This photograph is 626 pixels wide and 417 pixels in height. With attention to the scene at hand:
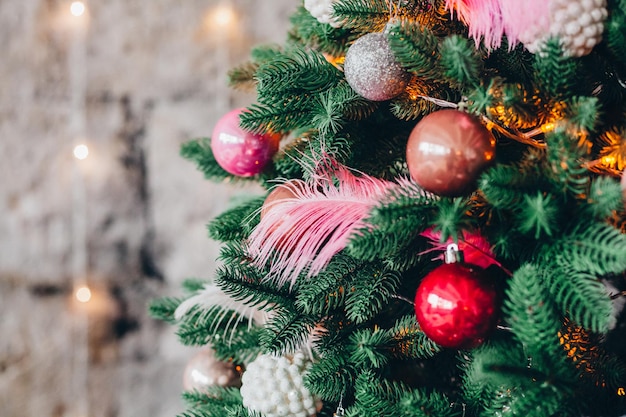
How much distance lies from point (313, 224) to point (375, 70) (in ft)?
0.53

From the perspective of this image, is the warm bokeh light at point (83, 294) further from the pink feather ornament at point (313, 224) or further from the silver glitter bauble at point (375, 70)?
the silver glitter bauble at point (375, 70)

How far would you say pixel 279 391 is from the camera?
0.50 metres

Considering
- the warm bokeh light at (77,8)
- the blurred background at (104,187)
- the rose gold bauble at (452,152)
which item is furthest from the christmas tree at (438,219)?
the warm bokeh light at (77,8)

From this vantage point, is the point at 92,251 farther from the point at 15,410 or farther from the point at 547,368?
the point at 547,368

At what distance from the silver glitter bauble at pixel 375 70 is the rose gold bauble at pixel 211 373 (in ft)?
1.33

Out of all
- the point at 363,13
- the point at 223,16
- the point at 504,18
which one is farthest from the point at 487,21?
the point at 223,16

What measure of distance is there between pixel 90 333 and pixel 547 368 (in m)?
0.85

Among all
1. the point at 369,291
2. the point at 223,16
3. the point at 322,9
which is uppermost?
the point at 322,9

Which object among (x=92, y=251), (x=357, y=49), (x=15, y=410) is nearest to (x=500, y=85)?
(x=357, y=49)

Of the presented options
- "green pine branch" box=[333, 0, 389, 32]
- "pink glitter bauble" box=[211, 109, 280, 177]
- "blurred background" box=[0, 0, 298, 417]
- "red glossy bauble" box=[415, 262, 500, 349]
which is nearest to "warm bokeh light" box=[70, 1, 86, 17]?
"blurred background" box=[0, 0, 298, 417]

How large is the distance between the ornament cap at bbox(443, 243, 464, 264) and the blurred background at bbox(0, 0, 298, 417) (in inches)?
25.6

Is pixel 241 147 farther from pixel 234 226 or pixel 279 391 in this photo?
pixel 279 391

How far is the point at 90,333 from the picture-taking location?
3.13 ft

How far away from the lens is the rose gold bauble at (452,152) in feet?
1.28
